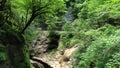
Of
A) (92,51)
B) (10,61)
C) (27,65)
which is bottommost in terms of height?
(27,65)

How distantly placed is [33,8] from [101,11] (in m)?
4.13

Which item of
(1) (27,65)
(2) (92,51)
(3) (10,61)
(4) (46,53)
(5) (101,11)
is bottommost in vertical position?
(4) (46,53)

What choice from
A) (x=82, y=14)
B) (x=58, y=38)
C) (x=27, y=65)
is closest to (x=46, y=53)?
(x=58, y=38)

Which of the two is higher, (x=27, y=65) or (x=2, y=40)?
(x=2, y=40)

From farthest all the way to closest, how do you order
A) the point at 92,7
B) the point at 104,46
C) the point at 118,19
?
the point at 92,7 → the point at 118,19 → the point at 104,46

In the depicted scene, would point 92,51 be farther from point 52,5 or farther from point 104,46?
point 52,5

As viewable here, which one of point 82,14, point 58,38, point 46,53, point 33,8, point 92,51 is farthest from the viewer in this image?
point 58,38

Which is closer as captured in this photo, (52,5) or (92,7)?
(52,5)

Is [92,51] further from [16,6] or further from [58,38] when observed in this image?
[58,38]

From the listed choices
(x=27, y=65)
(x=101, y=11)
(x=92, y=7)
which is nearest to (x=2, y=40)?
(x=27, y=65)

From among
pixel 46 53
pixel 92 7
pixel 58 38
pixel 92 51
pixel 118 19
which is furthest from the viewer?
pixel 58 38

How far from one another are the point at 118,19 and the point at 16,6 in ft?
20.0

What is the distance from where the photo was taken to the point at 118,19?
40.7ft

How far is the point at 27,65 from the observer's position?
1145 centimetres
